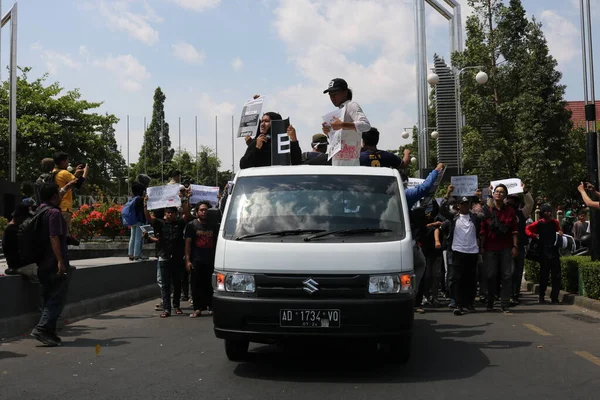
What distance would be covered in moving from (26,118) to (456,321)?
46.6 metres

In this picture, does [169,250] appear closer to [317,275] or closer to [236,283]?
[236,283]

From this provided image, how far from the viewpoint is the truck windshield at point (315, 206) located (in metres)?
7.44

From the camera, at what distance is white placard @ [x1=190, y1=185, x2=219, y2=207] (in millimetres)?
16562

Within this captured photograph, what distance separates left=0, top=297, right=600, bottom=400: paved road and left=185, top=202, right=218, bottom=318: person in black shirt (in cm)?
181

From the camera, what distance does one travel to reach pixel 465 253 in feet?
42.4

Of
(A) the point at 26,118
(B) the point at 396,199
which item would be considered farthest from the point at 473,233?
(A) the point at 26,118

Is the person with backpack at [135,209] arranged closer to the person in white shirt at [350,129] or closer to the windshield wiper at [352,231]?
the person in white shirt at [350,129]

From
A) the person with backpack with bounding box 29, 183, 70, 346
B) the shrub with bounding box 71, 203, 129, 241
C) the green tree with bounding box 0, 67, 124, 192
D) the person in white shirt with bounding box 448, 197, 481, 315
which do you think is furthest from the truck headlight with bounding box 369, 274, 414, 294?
the green tree with bounding box 0, 67, 124, 192

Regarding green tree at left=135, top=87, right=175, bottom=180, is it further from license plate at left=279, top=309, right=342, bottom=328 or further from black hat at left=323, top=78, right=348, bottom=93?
license plate at left=279, top=309, right=342, bottom=328

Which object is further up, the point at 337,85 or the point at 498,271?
the point at 337,85

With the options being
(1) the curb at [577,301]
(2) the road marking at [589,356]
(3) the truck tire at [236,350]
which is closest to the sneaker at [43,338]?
A: (3) the truck tire at [236,350]

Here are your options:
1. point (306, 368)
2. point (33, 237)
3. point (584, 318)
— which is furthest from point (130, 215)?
point (306, 368)

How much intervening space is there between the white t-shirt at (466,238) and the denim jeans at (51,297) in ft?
21.3

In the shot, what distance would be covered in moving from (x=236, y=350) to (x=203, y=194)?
9.27 meters
